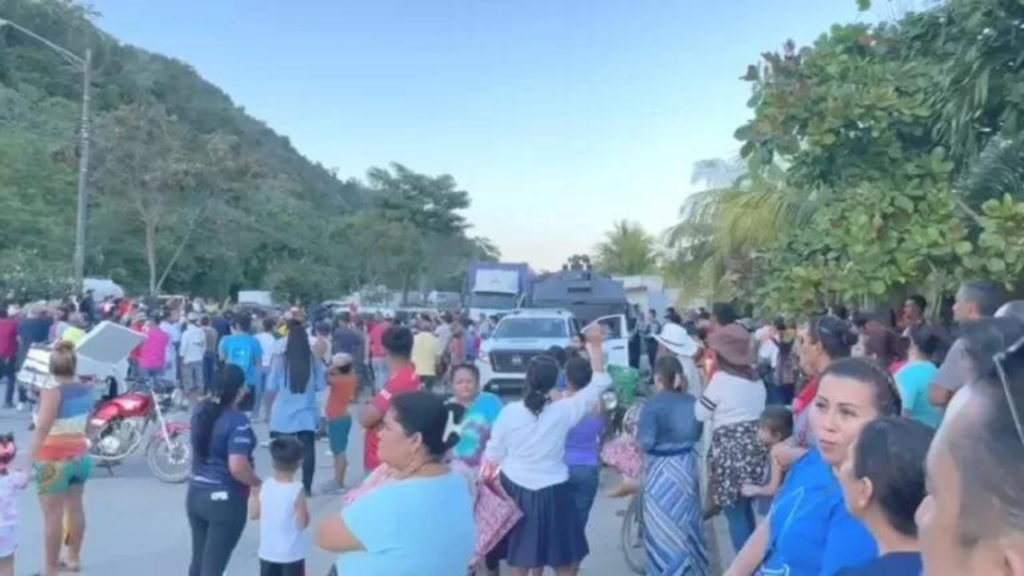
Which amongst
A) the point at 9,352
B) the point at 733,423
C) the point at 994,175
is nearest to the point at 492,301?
the point at 9,352

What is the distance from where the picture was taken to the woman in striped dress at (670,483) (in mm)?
6926

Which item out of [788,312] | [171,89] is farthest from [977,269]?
[171,89]

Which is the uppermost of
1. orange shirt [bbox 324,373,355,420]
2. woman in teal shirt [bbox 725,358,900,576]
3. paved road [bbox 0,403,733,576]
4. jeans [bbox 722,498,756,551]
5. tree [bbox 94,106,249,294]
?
tree [bbox 94,106,249,294]

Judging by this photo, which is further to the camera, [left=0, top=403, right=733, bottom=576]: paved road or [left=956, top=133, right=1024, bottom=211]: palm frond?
[left=956, top=133, right=1024, bottom=211]: palm frond

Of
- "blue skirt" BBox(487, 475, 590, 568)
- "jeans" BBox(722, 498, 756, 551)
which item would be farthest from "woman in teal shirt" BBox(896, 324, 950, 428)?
"blue skirt" BBox(487, 475, 590, 568)

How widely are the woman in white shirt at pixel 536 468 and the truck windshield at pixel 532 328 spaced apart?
14.9m

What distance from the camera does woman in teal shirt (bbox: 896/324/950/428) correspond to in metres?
6.16

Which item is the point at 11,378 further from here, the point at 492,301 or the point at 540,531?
the point at 492,301

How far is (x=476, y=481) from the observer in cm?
692

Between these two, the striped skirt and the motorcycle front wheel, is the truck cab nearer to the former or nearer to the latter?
the motorcycle front wheel

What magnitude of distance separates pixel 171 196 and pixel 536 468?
35.0 metres

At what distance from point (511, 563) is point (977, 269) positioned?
380cm

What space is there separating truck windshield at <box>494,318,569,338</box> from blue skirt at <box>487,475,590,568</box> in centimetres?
1486

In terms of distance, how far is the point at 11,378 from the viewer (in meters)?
18.1
